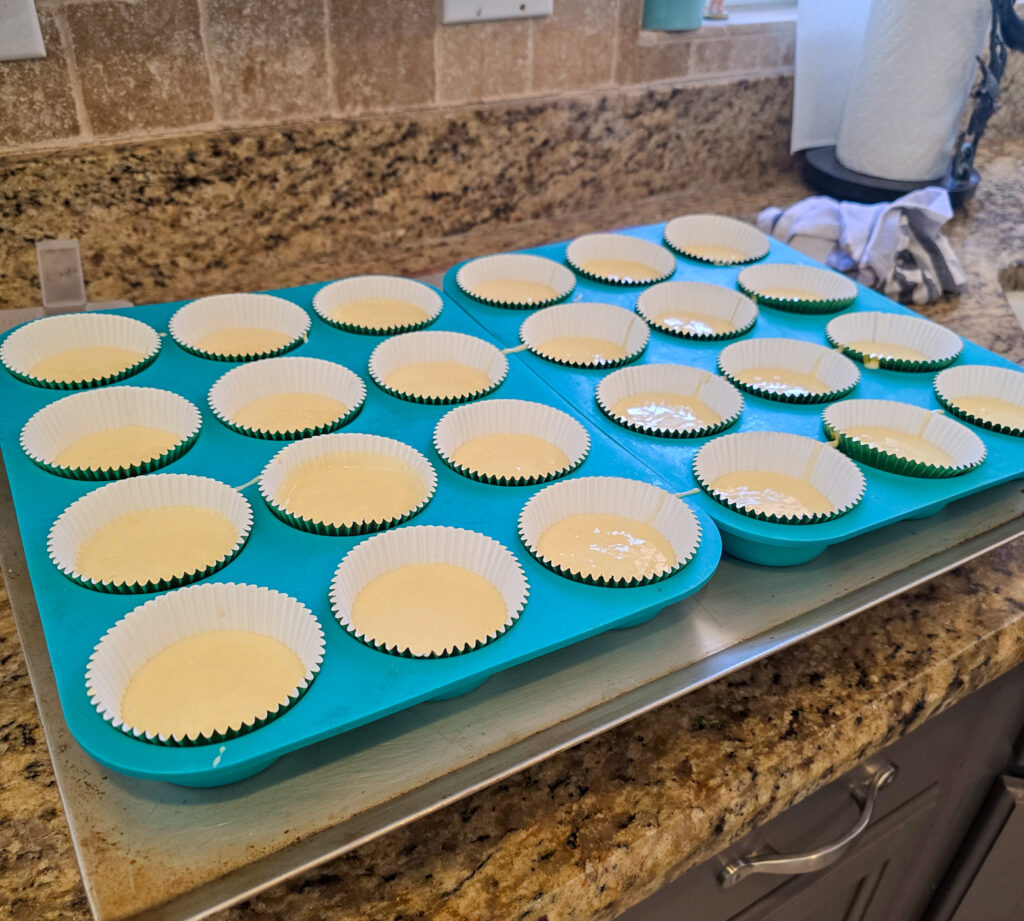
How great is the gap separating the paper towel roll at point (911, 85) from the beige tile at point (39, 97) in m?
1.22

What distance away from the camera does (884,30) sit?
55.6 inches

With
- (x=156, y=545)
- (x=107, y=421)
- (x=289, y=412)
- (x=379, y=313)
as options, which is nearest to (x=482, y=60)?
(x=379, y=313)

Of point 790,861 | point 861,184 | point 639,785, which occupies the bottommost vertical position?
point 790,861

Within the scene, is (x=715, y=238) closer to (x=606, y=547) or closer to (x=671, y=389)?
(x=671, y=389)

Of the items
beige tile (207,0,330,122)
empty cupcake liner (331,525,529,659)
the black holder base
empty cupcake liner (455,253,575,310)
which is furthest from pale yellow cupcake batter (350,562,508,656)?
the black holder base

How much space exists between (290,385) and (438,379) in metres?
0.17

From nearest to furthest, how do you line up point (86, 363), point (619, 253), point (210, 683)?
point (210, 683)
point (86, 363)
point (619, 253)

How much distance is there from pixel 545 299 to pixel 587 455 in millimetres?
348

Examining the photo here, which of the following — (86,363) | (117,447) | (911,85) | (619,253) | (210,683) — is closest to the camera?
(210,683)

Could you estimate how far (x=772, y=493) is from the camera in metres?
0.88

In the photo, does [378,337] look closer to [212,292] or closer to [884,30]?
[212,292]

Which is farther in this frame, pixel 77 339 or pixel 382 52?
pixel 382 52

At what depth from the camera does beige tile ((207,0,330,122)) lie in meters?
1.06

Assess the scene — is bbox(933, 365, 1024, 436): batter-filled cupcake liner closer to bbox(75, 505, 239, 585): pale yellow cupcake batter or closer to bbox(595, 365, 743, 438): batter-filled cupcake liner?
bbox(595, 365, 743, 438): batter-filled cupcake liner
